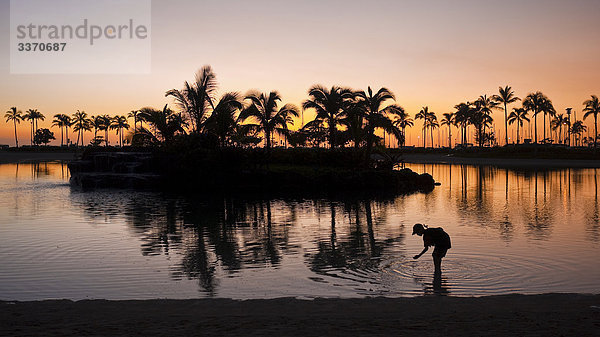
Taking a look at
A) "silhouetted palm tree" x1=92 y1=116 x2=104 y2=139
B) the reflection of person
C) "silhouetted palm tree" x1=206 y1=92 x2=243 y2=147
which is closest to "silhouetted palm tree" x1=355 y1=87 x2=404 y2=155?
"silhouetted palm tree" x1=206 y1=92 x2=243 y2=147

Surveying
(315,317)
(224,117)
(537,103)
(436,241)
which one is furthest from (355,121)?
(537,103)

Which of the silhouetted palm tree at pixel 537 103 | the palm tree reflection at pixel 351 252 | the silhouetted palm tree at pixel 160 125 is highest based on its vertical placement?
the silhouetted palm tree at pixel 537 103

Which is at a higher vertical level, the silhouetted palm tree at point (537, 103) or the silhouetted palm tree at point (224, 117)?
the silhouetted palm tree at point (537, 103)

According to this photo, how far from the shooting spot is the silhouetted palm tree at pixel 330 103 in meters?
42.7

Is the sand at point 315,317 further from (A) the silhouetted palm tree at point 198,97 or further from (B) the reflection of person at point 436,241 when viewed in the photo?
(A) the silhouetted palm tree at point 198,97

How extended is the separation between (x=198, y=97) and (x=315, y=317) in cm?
3358

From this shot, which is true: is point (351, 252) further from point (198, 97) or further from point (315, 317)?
point (198, 97)

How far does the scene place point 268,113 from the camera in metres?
43.2

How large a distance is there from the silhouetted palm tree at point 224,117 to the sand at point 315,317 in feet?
92.9

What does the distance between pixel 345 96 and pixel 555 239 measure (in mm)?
29045

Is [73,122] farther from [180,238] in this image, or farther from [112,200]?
[180,238]

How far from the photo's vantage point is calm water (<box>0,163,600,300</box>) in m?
9.41

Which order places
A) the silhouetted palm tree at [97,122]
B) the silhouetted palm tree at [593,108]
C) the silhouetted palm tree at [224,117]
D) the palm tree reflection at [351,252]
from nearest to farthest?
the palm tree reflection at [351,252]
the silhouetted palm tree at [224,117]
the silhouetted palm tree at [593,108]
the silhouetted palm tree at [97,122]

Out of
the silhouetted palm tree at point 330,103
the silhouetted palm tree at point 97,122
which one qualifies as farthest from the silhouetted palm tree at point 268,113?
the silhouetted palm tree at point 97,122
